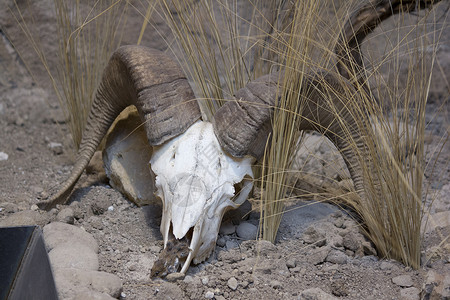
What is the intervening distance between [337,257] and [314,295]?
1.72 ft

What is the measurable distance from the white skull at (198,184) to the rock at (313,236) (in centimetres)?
50

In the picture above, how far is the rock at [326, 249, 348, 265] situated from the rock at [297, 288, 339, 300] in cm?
45

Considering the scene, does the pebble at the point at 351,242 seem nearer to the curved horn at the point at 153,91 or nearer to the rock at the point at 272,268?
the rock at the point at 272,268

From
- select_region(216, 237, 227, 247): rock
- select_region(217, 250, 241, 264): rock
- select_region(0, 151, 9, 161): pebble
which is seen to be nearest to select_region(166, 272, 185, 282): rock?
select_region(217, 250, 241, 264): rock

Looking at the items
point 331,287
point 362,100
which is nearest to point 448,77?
point 362,100

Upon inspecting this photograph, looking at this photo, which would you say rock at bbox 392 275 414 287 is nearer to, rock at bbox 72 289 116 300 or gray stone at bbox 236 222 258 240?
gray stone at bbox 236 222 258 240

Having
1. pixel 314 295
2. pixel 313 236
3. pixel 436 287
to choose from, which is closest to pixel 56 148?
pixel 313 236

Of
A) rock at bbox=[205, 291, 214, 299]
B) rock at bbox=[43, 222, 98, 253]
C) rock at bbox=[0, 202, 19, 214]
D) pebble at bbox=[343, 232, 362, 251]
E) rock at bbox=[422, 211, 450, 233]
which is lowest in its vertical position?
rock at bbox=[0, 202, 19, 214]

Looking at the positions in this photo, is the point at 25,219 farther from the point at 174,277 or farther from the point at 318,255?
the point at 318,255

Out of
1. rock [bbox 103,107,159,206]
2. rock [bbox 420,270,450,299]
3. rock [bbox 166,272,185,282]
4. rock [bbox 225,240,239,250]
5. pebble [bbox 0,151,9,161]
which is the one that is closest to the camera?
rock [bbox 420,270,450,299]

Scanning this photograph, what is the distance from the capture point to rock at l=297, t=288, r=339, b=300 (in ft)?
9.02

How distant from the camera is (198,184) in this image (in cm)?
310

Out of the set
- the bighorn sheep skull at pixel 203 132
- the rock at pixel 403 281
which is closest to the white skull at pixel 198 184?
the bighorn sheep skull at pixel 203 132

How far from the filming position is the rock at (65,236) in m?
3.14
